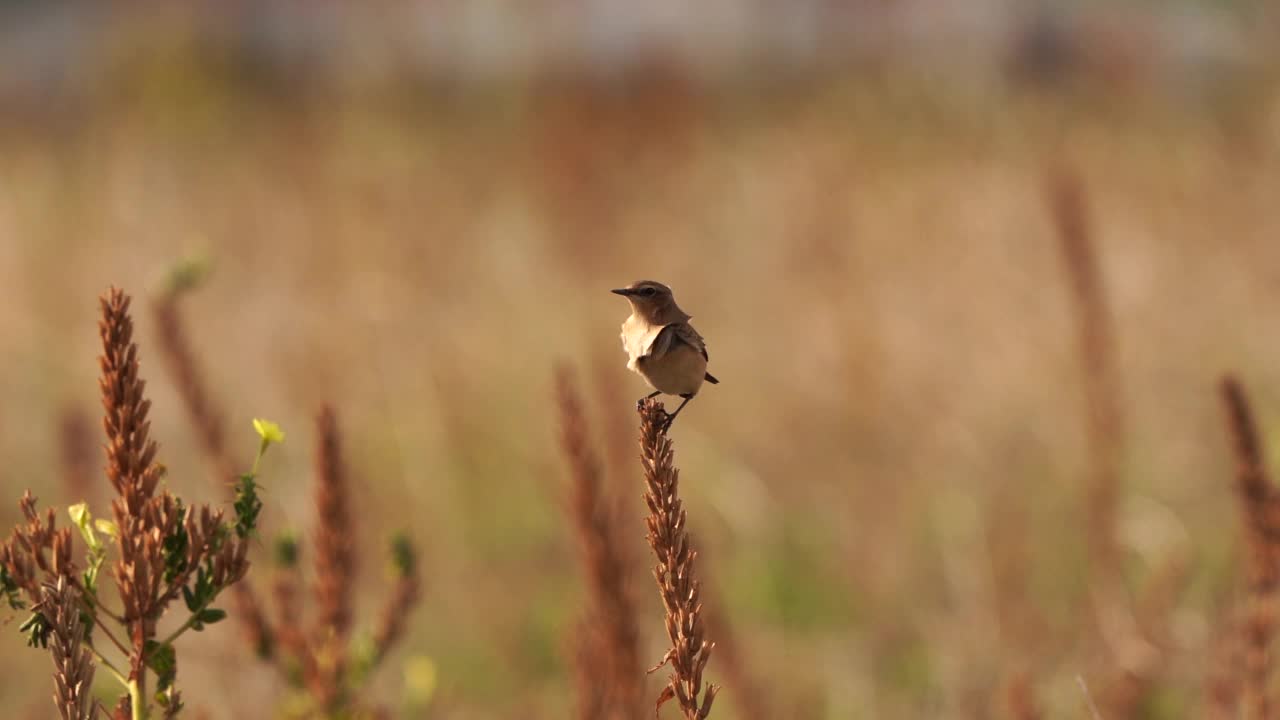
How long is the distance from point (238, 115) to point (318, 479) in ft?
37.3

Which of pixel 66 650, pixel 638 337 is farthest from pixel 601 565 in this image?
pixel 66 650

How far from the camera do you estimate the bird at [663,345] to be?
1.49m

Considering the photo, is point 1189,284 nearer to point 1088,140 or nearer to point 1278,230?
point 1278,230

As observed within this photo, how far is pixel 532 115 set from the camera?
11539 mm

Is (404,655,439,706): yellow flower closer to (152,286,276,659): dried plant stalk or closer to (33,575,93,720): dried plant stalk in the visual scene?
(152,286,276,659): dried plant stalk

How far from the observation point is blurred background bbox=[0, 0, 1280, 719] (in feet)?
14.3

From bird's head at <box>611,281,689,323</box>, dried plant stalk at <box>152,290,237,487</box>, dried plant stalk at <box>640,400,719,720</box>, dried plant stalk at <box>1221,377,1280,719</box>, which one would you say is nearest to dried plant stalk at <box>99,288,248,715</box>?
dried plant stalk at <box>640,400,719,720</box>

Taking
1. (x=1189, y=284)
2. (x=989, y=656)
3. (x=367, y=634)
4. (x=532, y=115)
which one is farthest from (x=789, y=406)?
(x=532, y=115)

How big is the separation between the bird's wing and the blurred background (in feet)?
2.84

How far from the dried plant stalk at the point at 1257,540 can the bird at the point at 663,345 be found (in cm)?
95

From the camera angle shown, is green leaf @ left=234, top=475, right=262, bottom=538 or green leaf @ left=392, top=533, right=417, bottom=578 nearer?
green leaf @ left=234, top=475, right=262, bottom=538

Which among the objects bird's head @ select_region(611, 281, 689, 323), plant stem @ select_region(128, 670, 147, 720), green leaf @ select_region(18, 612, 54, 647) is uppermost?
bird's head @ select_region(611, 281, 689, 323)

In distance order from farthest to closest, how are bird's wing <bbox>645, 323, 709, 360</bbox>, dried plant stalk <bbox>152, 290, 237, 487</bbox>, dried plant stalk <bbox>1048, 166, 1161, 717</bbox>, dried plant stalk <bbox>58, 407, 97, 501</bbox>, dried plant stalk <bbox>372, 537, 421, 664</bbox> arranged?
1. dried plant stalk <bbox>58, 407, 97, 501</bbox>
2. dried plant stalk <bbox>1048, 166, 1161, 717</bbox>
3. dried plant stalk <bbox>152, 290, 237, 487</bbox>
4. dried plant stalk <bbox>372, 537, 421, 664</bbox>
5. bird's wing <bbox>645, 323, 709, 360</bbox>

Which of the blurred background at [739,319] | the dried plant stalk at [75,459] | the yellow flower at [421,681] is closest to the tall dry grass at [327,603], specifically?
the yellow flower at [421,681]
